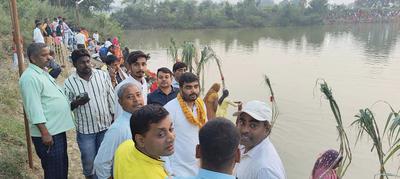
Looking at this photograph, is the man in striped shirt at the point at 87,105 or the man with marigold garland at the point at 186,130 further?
the man in striped shirt at the point at 87,105

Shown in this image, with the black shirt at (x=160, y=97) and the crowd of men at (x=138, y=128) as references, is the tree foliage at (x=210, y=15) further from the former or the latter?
the crowd of men at (x=138, y=128)

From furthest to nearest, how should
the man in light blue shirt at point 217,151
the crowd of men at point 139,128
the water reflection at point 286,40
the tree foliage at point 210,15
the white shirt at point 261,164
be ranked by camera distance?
the tree foliage at point 210,15, the water reflection at point 286,40, the white shirt at point 261,164, the crowd of men at point 139,128, the man in light blue shirt at point 217,151

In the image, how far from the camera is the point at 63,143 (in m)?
3.30


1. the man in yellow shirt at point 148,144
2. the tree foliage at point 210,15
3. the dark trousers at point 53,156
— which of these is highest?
the tree foliage at point 210,15

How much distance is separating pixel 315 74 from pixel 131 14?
132ft

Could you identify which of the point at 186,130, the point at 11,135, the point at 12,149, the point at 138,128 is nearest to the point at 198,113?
the point at 186,130

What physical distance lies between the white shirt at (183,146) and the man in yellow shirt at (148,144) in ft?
4.14

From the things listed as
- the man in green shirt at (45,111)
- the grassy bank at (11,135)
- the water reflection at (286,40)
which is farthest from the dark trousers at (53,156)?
the water reflection at (286,40)

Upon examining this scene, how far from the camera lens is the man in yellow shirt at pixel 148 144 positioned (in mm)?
1869

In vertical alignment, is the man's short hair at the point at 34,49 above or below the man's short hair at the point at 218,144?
above

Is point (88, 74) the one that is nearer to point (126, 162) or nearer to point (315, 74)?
point (126, 162)

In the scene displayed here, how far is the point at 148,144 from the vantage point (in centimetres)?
189

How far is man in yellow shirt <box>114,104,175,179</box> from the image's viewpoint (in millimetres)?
1869

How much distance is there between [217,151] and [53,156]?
207 cm
